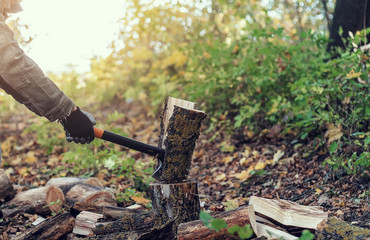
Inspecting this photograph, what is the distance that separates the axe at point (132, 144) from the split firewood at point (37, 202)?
2.88 ft

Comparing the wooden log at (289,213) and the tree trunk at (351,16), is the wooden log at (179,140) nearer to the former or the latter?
the wooden log at (289,213)

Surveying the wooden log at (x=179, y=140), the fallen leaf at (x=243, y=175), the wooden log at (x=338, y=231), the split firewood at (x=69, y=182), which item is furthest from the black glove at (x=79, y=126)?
the fallen leaf at (x=243, y=175)

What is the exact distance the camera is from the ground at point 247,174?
3.04 metres

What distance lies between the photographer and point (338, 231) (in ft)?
7.09

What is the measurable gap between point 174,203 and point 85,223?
776mm

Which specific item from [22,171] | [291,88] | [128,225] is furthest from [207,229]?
[22,171]

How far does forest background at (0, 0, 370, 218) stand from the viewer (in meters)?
3.50

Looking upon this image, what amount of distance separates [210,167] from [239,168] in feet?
1.40

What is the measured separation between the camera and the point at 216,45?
5.11 m

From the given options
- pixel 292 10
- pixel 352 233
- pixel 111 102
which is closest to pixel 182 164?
pixel 352 233

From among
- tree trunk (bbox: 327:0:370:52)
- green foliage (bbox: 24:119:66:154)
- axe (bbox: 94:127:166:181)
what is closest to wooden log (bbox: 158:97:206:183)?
axe (bbox: 94:127:166:181)

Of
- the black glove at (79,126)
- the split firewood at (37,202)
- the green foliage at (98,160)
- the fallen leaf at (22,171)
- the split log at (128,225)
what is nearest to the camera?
the black glove at (79,126)

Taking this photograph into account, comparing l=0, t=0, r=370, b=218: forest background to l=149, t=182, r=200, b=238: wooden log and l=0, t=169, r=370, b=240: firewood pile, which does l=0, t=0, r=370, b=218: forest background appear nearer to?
l=0, t=169, r=370, b=240: firewood pile

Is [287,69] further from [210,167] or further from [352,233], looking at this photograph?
[352,233]
